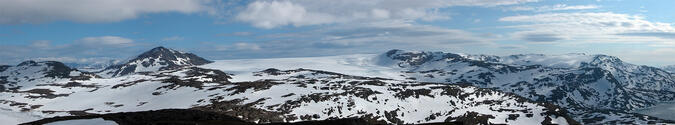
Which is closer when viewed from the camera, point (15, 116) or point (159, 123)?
point (159, 123)

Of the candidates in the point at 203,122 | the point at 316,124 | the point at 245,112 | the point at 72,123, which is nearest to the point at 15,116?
the point at 245,112

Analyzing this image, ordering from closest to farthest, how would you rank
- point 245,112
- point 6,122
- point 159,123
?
point 159,123 < point 6,122 < point 245,112

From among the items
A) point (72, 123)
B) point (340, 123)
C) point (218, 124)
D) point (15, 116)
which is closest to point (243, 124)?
point (218, 124)

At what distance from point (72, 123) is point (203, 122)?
25880 mm

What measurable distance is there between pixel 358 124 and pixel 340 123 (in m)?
3.44

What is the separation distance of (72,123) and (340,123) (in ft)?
181

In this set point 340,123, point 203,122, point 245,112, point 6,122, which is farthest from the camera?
point 245,112

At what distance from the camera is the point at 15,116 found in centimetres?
19888

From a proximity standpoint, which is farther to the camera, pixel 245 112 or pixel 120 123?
pixel 245 112

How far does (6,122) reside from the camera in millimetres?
177000

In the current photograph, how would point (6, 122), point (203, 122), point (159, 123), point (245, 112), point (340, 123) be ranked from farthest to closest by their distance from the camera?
point (245, 112) → point (6, 122) → point (203, 122) → point (159, 123) → point (340, 123)

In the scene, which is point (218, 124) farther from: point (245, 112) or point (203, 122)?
point (245, 112)

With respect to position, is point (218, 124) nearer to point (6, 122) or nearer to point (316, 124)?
point (316, 124)

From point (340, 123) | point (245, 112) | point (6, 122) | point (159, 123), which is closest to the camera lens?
point (340, 123)
